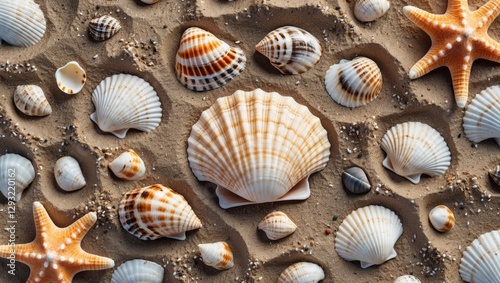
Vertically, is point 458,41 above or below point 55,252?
above

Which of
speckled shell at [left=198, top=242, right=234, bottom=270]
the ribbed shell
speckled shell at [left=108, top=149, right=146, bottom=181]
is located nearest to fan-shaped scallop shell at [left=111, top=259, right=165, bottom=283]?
speckled shell at [left=198, top=242, right=234, bottom=270]

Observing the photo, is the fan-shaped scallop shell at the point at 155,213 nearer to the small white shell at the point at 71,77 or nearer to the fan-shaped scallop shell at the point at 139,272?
the fan-shaped scallop shell at the point at 139,272

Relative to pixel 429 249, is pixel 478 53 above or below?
above

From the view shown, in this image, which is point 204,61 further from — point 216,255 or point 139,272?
point 139,272

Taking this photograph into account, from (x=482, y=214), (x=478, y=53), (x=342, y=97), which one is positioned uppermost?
(x=478, y=53)

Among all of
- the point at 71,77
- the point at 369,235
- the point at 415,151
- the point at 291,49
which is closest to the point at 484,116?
the point at 415,151

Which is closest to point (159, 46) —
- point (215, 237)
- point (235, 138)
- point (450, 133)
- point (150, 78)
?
point (150, 78)

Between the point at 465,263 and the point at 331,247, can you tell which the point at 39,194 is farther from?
the point at 465,263
